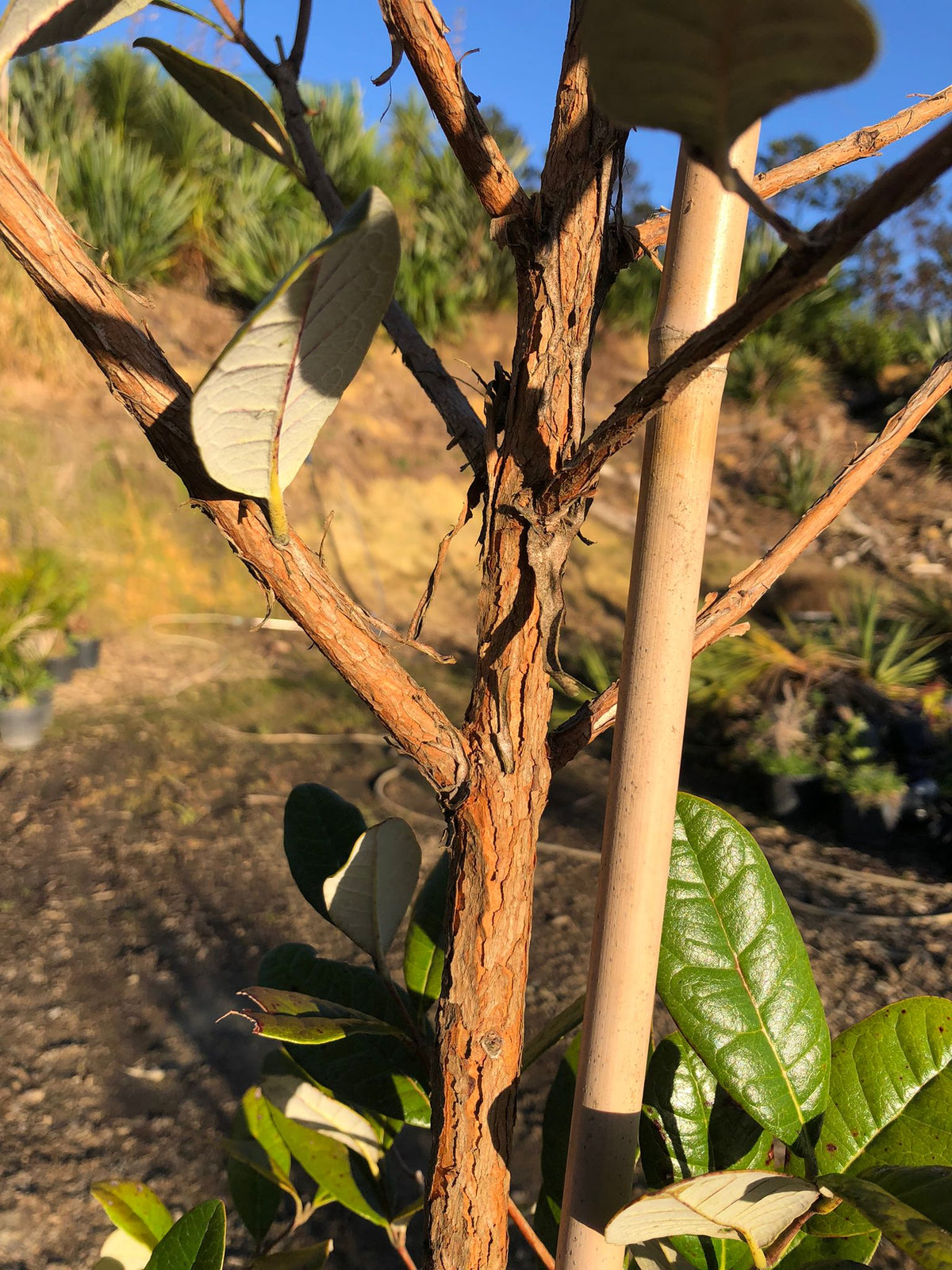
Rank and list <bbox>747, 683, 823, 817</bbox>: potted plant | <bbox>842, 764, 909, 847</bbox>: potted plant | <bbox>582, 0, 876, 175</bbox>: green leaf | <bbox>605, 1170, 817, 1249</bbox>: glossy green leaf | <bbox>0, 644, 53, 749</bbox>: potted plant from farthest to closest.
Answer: <bbox>0, 644, 53, 749</bbox>: potted plant < <bbox>747, 683, 823, 817</bbox>: potted plant < <bbox>842, 764, 909, 847</bbox>: potted plant < <bbox>605, 1170, 817, 1249</bbox>: glossy green leaf < <bbox>582, 0, 876, 175</bbox>: green leaf

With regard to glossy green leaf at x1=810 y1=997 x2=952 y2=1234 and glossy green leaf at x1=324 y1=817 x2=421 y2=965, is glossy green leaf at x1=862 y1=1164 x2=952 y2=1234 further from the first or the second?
glossy green leaf at x1=324 y1=817 x2=421 y2=965

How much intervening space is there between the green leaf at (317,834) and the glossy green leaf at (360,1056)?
2.4 inches

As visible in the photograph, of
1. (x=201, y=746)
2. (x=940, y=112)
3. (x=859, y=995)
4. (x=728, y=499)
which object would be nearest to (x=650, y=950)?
(x=940, y=112)

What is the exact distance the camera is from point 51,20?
0.90 ft

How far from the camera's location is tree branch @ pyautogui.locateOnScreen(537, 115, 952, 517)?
0.16 m

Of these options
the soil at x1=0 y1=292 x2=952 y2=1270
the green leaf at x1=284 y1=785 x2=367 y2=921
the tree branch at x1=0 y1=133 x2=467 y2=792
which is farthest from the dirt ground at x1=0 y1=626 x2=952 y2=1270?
the tree branch at x1=0 y1=133 x2=467 y2=792

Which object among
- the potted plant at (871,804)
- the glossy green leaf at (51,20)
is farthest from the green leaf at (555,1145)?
the potted plant at (871,804)

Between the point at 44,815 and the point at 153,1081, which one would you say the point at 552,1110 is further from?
the point at 44,815

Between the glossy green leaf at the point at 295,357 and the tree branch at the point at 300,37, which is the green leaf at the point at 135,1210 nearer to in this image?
the glossy green leaf at the point at 295,357

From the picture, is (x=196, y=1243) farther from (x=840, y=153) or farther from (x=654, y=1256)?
(x=840, y=153)

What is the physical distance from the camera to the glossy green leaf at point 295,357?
0.21 metres

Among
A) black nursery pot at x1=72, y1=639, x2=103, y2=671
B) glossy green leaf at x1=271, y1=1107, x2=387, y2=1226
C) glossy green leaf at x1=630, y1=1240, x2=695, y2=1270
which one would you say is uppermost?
black nursery pot at x1=72, y1=639, x2=103, y2=671

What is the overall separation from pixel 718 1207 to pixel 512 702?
0.61 feet

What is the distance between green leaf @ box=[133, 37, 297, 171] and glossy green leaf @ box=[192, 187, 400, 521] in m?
0.23
